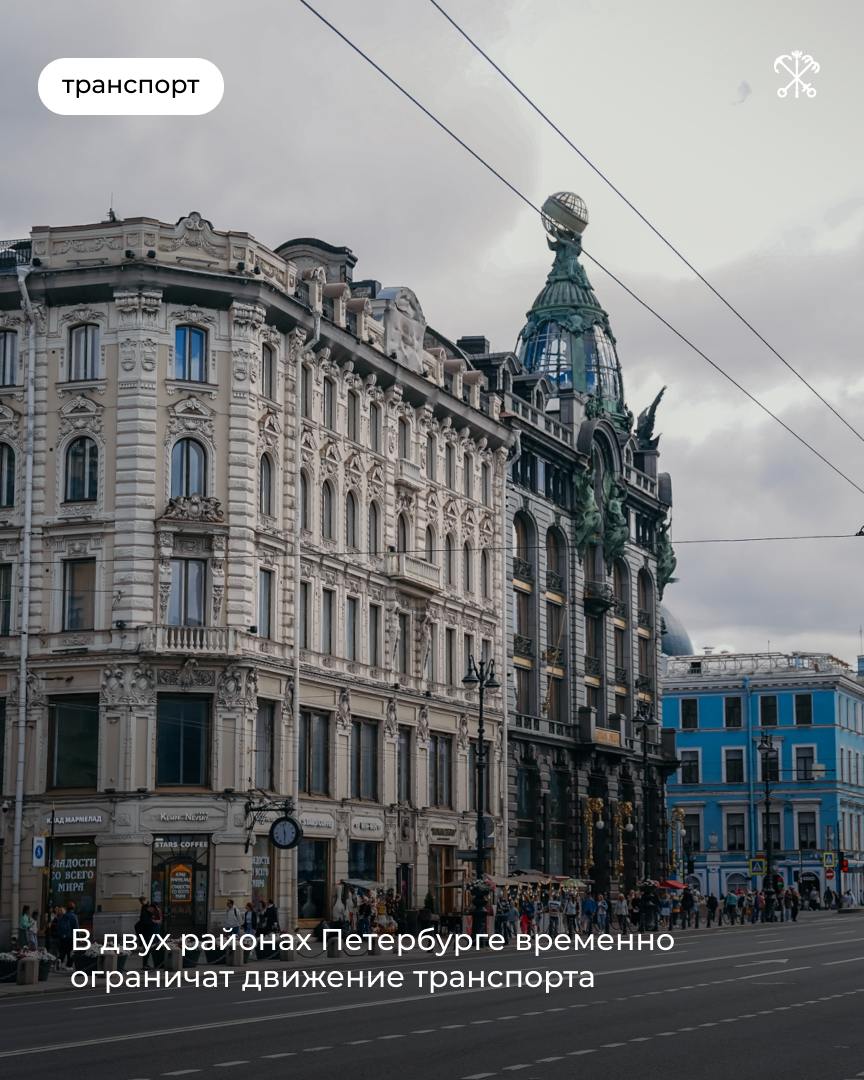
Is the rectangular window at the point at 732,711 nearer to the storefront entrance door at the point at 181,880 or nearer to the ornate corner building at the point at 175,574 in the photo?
the ornate corner building at the point at 175,574

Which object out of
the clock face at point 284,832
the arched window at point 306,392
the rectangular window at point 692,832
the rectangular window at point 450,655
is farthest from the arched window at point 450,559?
the rectangular window at point 692,832

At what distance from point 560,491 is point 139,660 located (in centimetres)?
3213

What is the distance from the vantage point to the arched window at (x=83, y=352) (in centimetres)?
5584

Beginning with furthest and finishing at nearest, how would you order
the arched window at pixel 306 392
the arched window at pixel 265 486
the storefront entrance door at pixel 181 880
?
1. the arched window at pixel 306 392
2. the arched window at pixel 265 486
3. the storefront entrance door at pixel 181 880

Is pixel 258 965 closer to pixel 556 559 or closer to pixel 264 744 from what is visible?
pixel 264 744

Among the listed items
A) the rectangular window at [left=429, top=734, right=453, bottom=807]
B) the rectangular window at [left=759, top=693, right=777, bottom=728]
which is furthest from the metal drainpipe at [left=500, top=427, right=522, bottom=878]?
the rectangular window at [left=759, top=693, right=777, bottom=728]

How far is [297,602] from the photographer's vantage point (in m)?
58.1

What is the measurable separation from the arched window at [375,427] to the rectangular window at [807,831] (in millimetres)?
62526

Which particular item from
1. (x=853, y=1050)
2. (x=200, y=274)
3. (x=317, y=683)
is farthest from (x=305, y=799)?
(x=853, y=1050)

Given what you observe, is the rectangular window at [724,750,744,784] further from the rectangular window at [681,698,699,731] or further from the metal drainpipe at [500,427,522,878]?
the metal drainpipe at [500,427,522,878]

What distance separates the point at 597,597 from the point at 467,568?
42.4ft

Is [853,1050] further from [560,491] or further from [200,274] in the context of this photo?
[560,491]

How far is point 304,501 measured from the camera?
5956cm

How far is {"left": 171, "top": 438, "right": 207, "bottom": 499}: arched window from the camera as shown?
182 ft
